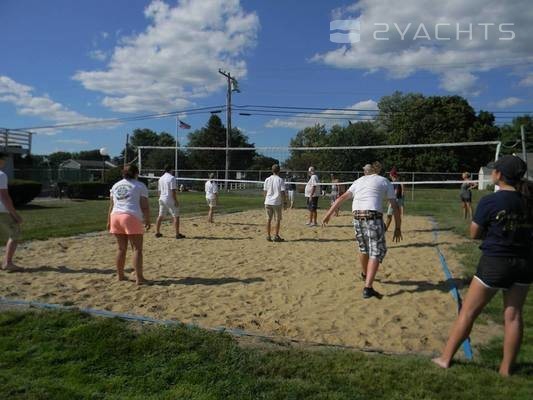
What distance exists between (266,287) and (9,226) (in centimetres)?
383

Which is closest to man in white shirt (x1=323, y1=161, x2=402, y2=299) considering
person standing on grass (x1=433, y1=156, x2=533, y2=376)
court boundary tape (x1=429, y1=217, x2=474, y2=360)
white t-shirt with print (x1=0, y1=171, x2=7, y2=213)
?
court boundary tape (x1=429, y1=217, x2=474, y2=360)

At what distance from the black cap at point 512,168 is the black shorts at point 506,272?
569 millimetres

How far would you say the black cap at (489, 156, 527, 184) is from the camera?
134 inches

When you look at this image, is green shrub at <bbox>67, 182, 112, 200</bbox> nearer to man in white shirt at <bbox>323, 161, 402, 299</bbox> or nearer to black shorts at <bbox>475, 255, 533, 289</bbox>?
man in white shirt at <bbox>323, 161, 402, 299</bbox>

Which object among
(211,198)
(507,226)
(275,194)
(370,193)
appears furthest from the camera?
(211,198)

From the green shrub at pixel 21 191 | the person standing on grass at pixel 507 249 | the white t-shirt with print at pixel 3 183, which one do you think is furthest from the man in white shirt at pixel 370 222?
the green shrub at pixel 21 191

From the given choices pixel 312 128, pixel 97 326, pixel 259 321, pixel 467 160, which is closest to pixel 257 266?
pixel 259 321

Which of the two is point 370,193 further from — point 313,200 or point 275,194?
point 313,200

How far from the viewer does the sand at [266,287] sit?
15.4 feet

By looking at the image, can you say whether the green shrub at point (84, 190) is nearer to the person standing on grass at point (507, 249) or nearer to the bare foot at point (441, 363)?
the bare foot at point (441, 363)

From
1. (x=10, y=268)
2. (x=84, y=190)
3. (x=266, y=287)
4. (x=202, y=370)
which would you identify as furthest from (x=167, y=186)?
(x=84, y=190)

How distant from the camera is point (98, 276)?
6.61 m

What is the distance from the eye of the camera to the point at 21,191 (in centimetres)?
2073

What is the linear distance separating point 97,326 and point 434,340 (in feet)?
10.0
